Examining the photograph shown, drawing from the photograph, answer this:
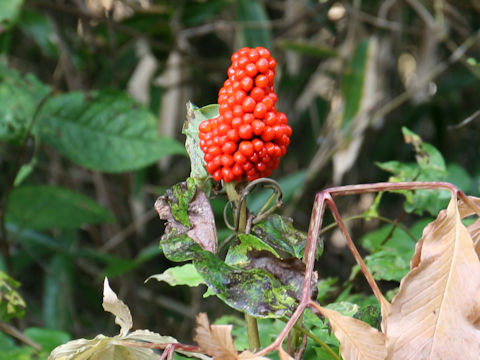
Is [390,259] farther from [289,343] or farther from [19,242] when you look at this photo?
[19,242]

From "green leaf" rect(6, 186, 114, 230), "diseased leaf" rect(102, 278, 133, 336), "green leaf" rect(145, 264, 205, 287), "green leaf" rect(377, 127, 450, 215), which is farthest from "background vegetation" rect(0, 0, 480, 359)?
"diseased leaf" rect(102, 278, 133, 336)

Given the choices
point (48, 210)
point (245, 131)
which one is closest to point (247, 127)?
point (245, 131)

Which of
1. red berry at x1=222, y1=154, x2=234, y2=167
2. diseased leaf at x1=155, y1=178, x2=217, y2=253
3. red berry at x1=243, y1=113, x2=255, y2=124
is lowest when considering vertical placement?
diseased leaf at x1=155, y1=178, x2=217, y2=253

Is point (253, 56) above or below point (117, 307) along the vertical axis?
above

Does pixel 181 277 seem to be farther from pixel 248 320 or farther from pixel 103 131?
pixel 103 131

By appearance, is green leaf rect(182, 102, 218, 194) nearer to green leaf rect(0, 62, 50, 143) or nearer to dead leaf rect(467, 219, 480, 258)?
dead leaf rect(467, 219, 480, 258)

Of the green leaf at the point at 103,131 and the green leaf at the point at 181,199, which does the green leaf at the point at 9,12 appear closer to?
the green leaf at the point at 103,131

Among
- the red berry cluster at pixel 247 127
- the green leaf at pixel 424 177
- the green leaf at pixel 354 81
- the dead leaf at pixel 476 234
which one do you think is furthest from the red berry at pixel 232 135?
the green leaf at pixel 354 81
